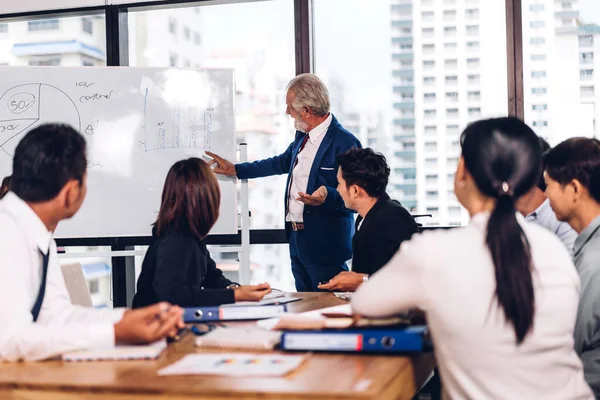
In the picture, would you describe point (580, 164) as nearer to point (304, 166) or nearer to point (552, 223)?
point (552, 223)

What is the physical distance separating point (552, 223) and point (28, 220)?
188 cm

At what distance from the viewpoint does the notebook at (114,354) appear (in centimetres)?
146

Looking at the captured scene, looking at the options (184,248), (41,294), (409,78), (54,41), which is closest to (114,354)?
(41,294)

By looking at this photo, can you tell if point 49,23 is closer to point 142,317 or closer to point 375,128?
point 375,128

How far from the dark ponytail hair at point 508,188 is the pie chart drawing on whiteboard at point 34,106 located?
9.71 feet

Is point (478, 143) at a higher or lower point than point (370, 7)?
lower

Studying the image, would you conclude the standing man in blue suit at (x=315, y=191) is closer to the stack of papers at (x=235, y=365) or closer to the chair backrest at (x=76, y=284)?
the chair backrest at (x=76, y=284)

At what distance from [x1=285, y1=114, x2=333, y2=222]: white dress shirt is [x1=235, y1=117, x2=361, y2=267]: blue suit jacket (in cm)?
3

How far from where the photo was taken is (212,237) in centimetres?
411

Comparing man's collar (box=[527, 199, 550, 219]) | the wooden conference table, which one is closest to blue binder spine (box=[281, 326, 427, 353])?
the wooden conference table

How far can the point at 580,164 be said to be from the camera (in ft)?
6.68

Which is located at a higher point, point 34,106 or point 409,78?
point 409,78

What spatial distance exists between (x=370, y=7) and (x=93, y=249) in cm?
219

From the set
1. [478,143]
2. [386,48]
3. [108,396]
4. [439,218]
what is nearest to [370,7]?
[386,48]
